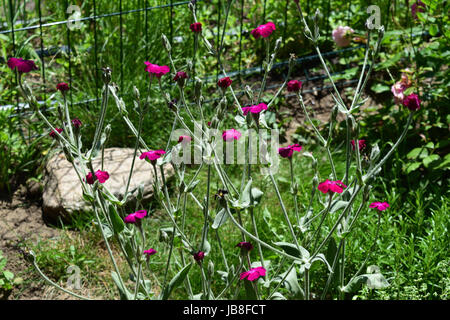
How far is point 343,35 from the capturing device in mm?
3686

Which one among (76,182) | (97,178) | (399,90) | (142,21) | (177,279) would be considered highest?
(142,21)

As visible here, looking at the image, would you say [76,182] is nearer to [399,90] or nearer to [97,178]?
[97,178]

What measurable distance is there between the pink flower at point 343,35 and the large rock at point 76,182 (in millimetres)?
1425

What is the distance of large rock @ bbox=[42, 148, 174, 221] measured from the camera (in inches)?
112

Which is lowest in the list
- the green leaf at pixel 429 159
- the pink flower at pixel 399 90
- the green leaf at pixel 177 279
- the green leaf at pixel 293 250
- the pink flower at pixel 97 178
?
the green leaf at pixel 429 159

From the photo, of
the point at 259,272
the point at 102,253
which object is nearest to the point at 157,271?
the point at 102,253

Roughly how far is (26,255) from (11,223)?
4.20ft

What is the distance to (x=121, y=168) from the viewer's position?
3061mm

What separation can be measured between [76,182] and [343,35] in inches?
74.5

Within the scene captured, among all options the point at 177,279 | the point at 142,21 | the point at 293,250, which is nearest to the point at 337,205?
the point at 293,250

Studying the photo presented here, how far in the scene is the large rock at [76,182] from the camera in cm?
285

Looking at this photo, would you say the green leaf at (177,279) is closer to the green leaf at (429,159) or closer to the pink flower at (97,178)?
the pink flower at (97,178)

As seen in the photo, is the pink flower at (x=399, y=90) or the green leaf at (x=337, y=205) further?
the pink flower at (x=399, y=90)

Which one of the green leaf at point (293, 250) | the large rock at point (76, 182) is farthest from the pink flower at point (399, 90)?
the green leaf at point (293, 250)
